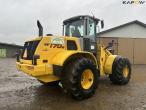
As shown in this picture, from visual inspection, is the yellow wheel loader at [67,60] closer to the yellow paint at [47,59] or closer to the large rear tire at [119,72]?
the yellow paint at [47,59]

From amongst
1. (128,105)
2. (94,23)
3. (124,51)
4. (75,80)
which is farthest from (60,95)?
(124,51)

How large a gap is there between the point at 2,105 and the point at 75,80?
6.90 ft

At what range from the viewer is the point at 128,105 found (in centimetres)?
745

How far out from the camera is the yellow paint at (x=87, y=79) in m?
8.27

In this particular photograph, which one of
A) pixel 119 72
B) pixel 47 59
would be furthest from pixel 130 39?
Result: pixel 47 59

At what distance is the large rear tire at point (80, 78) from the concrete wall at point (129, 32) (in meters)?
17.7

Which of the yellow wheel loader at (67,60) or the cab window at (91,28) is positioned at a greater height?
the cab window at (91,28)

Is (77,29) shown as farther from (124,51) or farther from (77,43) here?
(124,51)

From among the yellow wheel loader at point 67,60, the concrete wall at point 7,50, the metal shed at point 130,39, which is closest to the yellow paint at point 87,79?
the yellow wheel loader at point 67,60

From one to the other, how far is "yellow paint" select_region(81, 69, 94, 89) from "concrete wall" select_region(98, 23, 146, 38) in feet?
58.1

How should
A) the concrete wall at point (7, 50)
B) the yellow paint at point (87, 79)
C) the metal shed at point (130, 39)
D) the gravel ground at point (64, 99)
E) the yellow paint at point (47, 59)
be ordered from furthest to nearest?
the concrete wall at point (7, 50) < the metal shed at point (130, 39) < the yellow paint at point (87, 79) < the yellow paint at point (47, 59) < the gravel ground at point (64, 99)

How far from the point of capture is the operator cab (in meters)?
9.22

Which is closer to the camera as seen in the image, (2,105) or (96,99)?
(2,105)

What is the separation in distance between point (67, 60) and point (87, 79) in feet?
3.32
